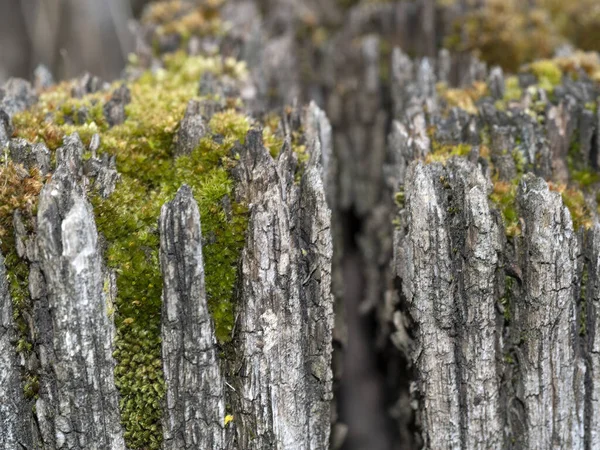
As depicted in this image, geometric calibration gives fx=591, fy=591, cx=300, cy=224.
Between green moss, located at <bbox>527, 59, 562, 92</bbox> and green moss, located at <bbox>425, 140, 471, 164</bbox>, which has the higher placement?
green moss, located at <bbox>527, 59, 562, 92</bbox>

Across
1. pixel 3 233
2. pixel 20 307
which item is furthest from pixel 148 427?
pixel 3 233

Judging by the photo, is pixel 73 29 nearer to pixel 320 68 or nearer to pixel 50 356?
pixel 320 68

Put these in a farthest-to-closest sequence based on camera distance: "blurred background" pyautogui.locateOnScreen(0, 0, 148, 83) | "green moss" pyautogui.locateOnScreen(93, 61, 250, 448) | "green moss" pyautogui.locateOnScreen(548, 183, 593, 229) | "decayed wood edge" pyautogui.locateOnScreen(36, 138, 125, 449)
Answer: "blurred background" pyautogui.locateOnScreen(0, 0, 148, 83) < "green moss" pyautogui.locateOnScreen(548, 183, 593, 229) < "green moss" pyautogui.locateOnScreen(93, 61, 250, 448) < "decayed wood edge" pyautogui.locateOnScreen(36, 138, 125, 449)

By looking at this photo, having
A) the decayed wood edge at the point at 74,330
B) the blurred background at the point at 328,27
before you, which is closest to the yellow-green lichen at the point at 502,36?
the blurred background at the point at 328,27

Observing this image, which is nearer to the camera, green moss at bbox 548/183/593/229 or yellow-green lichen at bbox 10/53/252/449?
yellow-green lichen at bbox 10/53/252/449

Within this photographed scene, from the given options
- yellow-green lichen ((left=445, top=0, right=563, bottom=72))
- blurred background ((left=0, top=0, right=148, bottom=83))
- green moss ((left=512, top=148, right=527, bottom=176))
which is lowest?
green moss ((left=512, top=148, right=527, bottom=176))

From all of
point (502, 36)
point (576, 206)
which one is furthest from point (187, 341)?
point (502, 36)

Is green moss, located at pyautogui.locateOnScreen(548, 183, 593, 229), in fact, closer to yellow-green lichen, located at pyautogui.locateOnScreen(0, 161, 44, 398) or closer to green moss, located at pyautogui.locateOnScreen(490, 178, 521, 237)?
green moss, located at pyautogui.locateOnScreen(490, 178, 521, 237)

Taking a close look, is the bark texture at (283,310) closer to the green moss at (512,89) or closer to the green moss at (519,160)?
the green moss at (519,160)

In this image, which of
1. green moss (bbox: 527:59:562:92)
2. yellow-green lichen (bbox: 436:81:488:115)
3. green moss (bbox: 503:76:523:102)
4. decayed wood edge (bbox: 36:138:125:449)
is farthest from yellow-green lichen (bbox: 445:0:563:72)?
decayed wood edge (bbox: 36:138:125:449)

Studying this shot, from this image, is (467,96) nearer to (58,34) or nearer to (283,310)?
(283,310)

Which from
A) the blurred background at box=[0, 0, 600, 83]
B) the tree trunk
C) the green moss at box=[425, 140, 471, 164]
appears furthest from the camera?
the blurred background at box=[0, 0, 600, 83]
